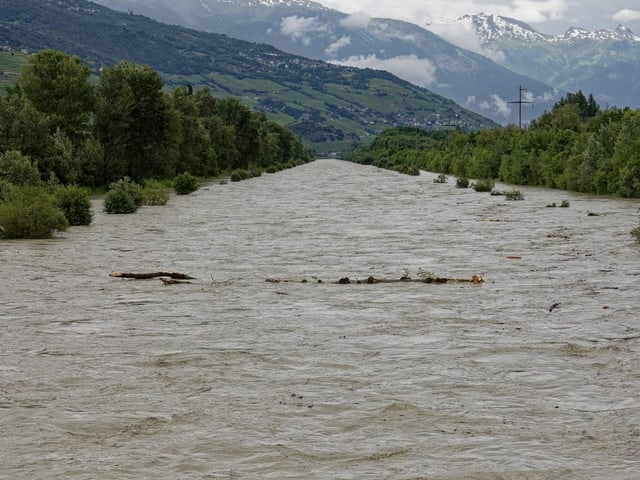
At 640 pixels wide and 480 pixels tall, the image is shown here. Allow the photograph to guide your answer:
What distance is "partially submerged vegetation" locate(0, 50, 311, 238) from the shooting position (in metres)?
33.7

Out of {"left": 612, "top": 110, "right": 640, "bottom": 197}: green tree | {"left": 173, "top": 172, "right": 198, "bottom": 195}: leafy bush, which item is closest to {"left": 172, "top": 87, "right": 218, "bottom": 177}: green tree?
{"left": 173, "top": 172, "right": 198, "bottom": 195}: leafy bush

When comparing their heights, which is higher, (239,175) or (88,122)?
(88,122)

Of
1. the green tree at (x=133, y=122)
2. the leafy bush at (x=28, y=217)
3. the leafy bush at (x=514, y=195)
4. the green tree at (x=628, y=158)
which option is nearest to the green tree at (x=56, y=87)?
the green tree at (x=133, y=122)

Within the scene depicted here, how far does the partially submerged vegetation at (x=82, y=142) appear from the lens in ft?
111

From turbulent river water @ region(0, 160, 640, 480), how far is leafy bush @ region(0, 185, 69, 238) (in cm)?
452

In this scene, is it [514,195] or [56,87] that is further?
[56,87]

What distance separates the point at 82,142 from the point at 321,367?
154 feet

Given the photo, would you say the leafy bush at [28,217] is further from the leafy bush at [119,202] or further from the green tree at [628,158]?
the green tree at [628,158]

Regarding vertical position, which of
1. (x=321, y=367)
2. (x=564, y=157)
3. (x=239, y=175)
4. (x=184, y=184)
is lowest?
(x=321, y=367)

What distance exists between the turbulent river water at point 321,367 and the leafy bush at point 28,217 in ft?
14.8

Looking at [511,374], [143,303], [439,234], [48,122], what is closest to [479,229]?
[439,234]

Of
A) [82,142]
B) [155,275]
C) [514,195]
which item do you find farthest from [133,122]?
[155,275]

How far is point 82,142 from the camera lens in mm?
53938

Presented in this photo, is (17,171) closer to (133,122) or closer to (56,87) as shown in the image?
(56,87)
